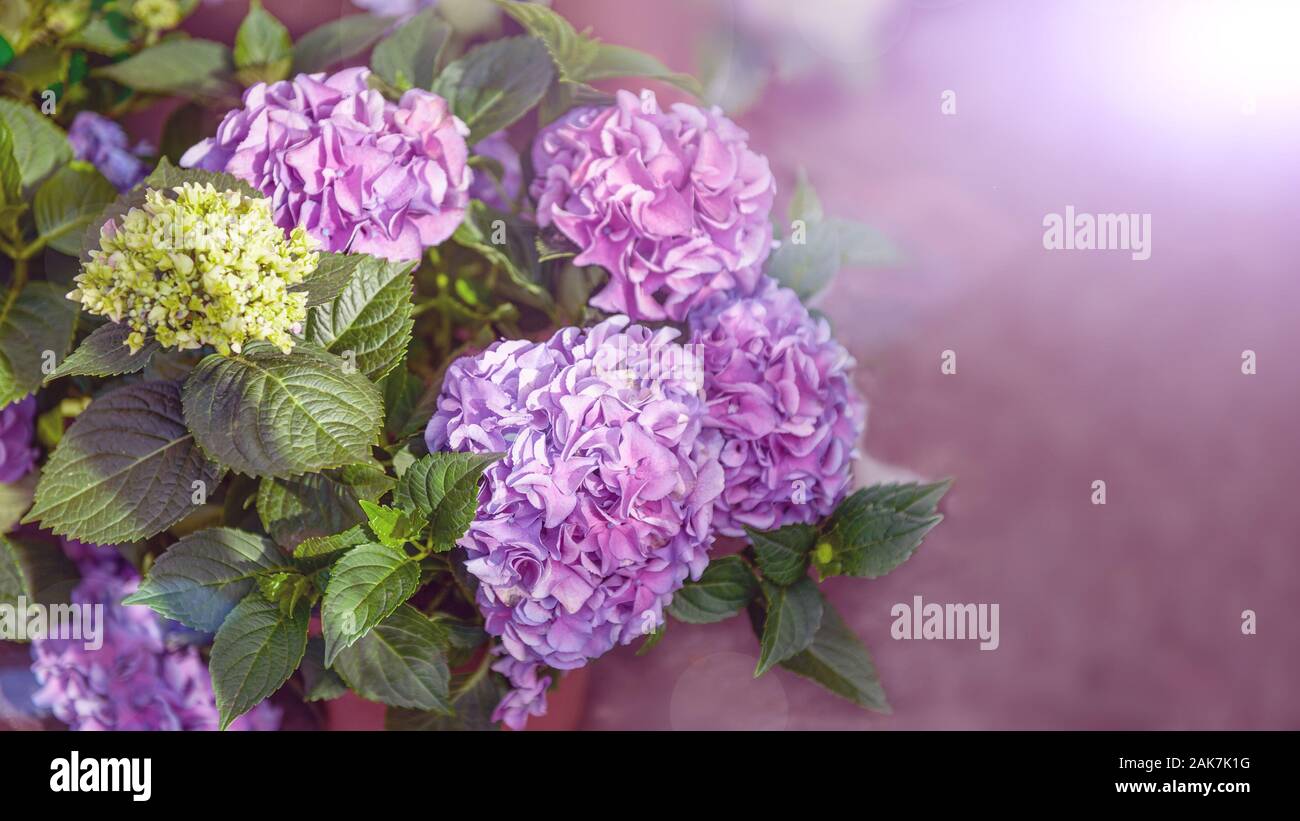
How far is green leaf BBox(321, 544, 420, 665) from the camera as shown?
466 mm

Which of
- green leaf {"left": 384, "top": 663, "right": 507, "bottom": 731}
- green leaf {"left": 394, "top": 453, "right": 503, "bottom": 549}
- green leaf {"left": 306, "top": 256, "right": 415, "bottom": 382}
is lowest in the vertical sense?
green leaf {"left": 384, "top": 663, "right": 507, "bottom": 731}

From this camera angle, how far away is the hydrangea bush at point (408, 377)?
465 mm

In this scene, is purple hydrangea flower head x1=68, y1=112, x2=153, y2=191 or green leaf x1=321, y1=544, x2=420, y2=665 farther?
purple hydrangea flower head x1=68, y1=112, x2=153, y2=191

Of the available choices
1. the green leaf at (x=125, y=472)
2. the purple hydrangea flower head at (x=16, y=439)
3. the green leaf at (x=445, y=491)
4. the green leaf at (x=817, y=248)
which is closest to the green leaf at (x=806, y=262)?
the green leaf at (x=817, y=248)

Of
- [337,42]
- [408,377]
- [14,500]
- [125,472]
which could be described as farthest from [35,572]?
[337,42]

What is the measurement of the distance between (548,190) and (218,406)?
0.20 metres

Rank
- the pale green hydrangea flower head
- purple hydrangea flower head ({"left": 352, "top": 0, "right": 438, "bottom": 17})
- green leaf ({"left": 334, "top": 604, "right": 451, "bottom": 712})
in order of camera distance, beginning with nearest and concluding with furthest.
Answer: the pale green hydrangea flower head < green leaf ({"left": 334, "top": 604, "right": 451, "bottom": 712}) < purple hydrangea flower head ({"left": 352, "top": 0, "right": 438, "bottom": 17})

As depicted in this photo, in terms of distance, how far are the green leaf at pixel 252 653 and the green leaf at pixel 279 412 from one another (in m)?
0.08

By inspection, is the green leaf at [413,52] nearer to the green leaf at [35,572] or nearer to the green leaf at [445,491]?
the green leaf at [445,491]

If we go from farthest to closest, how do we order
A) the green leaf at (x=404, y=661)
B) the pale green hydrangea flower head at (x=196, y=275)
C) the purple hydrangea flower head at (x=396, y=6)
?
the purple hydrangea flower head at (x=396, y=6) → the green leaf at (x=404, y=661) → the pale green hydrangea flower head at (x=196, y=275)

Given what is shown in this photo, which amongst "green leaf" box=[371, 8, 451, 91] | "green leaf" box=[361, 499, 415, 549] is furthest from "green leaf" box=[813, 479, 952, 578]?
"green leaf" box=[371, 8, 451, 91]

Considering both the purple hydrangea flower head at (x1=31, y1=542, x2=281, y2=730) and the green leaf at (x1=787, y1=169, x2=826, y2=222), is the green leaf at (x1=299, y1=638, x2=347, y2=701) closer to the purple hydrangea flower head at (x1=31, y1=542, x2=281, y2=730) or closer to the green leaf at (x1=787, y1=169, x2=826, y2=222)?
the purple hydrangea flower head at (x1=31, y1=542, x2=281, y2=730)

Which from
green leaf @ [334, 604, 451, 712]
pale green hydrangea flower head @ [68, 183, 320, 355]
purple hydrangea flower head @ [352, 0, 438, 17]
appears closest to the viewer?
pale green hydrangea flower head @ [68, 183, 320, 355]
